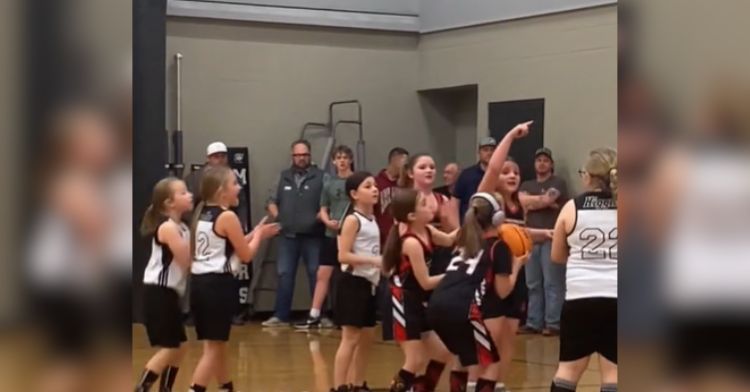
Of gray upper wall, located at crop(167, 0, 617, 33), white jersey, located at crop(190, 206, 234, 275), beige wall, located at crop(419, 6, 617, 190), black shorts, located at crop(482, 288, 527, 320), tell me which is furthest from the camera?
gray upper wall, located at crop(167, 0, 617, 33)

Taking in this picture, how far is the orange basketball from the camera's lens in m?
7.24

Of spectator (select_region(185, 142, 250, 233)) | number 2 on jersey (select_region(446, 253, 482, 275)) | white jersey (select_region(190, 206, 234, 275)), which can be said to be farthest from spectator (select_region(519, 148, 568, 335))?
white jersey (select_region(190, 206, 234, 275))

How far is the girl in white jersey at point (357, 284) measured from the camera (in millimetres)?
7496

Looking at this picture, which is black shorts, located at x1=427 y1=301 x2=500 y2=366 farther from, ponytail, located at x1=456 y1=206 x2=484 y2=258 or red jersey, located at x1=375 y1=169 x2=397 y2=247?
red jersey, located at x1=375 y1=169 x2=397 y2=247

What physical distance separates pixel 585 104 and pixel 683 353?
11.9m

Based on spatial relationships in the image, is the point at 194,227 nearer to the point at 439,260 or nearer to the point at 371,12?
the point at 439,260

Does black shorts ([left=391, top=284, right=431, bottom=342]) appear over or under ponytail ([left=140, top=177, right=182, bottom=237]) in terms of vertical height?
under

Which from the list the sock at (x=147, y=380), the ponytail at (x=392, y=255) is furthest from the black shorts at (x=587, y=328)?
the sock at (x=147, y=380)

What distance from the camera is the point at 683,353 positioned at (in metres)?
0.81

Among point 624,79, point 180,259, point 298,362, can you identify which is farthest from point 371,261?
point 624,79

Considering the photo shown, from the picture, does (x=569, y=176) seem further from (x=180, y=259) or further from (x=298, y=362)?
(x=180, y=259)

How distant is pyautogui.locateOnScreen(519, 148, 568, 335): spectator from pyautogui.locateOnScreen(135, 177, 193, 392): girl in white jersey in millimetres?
5523

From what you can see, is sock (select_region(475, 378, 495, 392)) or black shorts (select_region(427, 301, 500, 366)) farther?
sock (select_region(475, 378, 495, 392))

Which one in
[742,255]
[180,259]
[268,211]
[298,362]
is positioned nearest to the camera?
[742,255]
